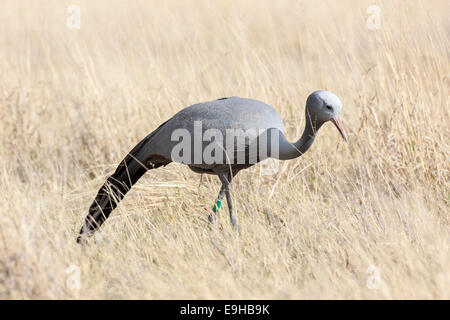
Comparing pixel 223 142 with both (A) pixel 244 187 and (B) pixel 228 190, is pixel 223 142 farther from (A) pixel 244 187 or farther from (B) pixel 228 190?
(A) pixel 244 187

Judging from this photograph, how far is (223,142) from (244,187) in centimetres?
90

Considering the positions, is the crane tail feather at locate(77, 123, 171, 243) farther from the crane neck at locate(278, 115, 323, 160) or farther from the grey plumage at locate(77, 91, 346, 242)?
the crane neck at locate(278, 115, 323, 160)

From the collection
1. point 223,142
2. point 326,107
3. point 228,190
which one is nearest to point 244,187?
point 228,190

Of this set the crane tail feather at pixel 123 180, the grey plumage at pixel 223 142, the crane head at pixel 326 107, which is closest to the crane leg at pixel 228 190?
the grey plumage at pixel 223 142

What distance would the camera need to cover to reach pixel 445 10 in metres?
11.0

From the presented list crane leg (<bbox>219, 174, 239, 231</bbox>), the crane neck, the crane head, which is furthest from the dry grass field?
the crane head

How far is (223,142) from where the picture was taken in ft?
16.4

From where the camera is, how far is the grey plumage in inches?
192

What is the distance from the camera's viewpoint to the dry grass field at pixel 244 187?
405 centimetres

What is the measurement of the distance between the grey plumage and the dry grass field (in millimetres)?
177

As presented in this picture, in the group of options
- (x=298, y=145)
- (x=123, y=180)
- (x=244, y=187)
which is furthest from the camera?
(x=244, y=187)

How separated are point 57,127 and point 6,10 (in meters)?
3.42
